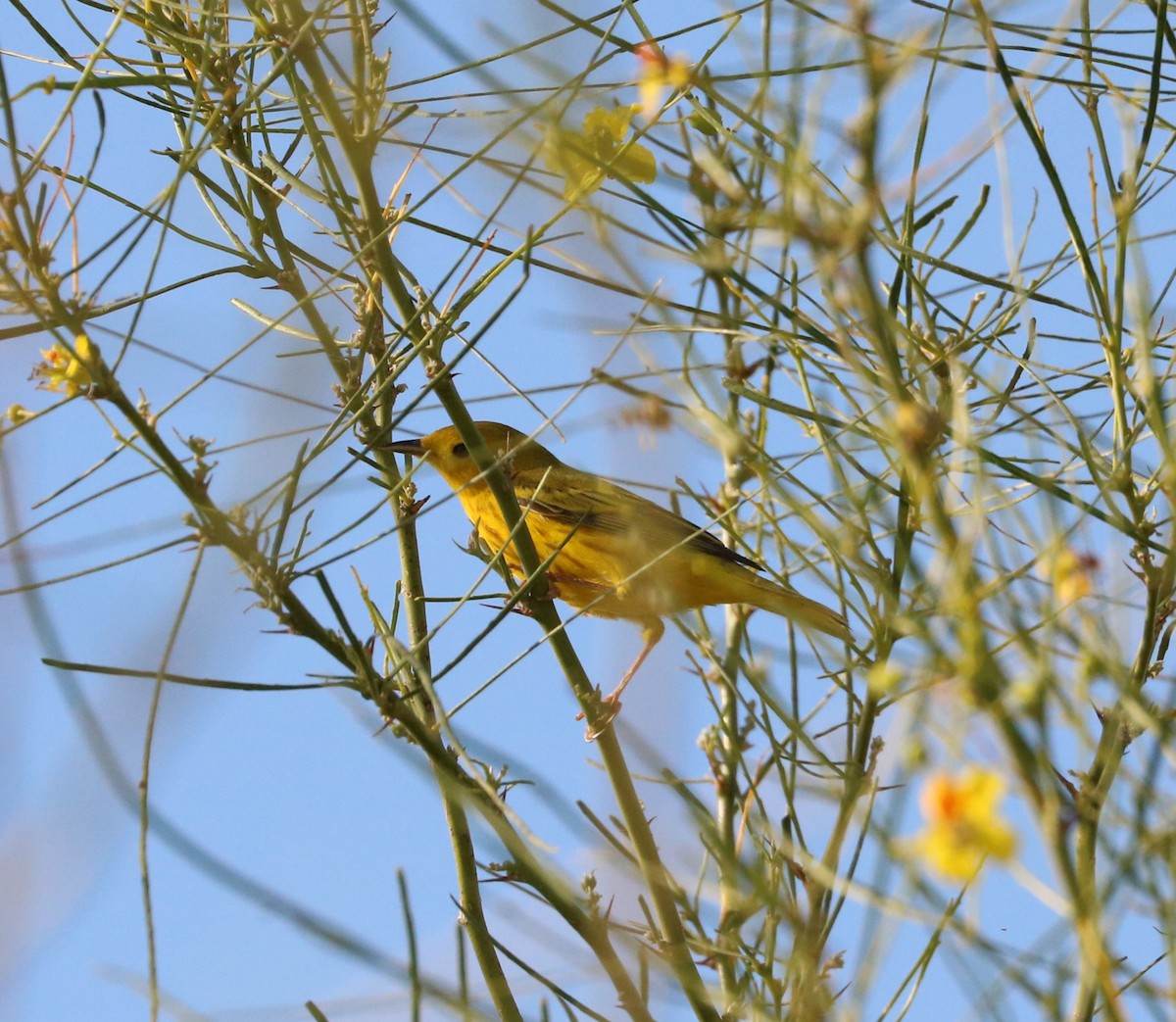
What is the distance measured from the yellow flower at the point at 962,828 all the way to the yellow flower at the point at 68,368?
1.48 m

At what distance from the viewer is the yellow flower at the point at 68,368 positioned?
6.88ft

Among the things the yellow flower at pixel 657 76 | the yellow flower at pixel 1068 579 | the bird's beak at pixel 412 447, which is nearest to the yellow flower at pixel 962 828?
the yellow flower at pixel 1068 579

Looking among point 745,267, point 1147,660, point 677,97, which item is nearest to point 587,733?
point 745,267

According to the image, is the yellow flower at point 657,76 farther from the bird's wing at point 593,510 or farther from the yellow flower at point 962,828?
the bird's wing at point 593,510

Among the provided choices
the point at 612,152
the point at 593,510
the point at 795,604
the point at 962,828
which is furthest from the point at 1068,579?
the point at 593,510

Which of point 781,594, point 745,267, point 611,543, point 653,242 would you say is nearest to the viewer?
point 653,242

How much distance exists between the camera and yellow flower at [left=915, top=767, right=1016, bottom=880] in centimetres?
107

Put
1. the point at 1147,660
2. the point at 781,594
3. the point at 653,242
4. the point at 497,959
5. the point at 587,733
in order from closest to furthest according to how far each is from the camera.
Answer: the point at 653,242 < the point at 1147,660 < the point at 497,959 < the point at 587,733 < the point at 781,594

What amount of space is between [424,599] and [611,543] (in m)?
2.92

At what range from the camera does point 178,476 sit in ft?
7.09

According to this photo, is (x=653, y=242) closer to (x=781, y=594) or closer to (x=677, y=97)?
(x=677, y=97)

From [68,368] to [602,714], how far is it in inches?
47.9

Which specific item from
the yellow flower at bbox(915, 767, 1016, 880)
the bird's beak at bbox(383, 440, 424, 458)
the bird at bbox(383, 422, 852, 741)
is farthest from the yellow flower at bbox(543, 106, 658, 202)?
the bird's beak at bbox(383, 440, 424, 458)

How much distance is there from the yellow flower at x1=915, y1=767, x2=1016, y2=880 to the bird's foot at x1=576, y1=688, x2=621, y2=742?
0.84 meters
